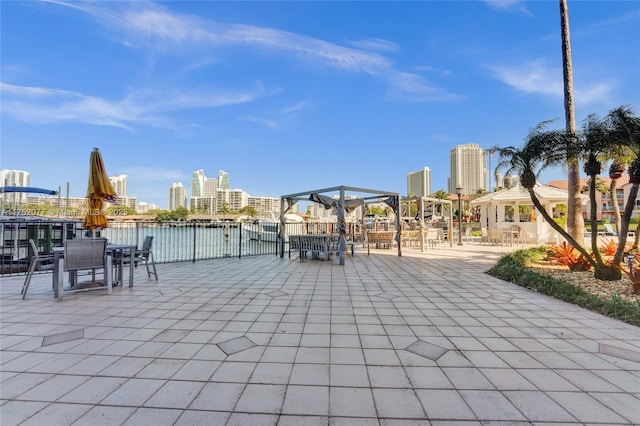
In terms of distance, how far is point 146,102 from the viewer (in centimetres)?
1470

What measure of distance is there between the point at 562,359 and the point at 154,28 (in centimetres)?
1161

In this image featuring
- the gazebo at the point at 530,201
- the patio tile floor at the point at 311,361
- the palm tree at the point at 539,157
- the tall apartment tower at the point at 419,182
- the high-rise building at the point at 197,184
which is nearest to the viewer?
the patio tile floor at the point at 311,361

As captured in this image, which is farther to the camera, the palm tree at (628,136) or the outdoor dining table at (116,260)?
the palm tree at (628,136)

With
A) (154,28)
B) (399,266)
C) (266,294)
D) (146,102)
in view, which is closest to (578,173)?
(399,266)

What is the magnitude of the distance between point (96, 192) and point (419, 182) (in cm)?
5554

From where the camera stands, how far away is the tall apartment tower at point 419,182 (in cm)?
5228

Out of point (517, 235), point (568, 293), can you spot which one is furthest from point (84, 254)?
point (517, 235)

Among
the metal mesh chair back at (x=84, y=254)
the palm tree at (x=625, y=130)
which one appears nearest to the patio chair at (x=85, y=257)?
the metal mesh chair back at (x=84, y=254)

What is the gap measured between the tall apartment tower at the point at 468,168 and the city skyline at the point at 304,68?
13.6 meters

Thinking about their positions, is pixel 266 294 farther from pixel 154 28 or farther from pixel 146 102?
pixel 146 102

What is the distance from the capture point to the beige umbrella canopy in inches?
192

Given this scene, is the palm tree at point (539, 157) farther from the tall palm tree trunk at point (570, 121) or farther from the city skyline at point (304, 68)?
the tall palm tree trunk at point (570, 121)

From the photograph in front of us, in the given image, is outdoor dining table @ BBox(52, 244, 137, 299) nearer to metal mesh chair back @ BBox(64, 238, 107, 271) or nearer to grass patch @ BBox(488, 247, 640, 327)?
metal mesh chair back @ BBox(64, 238, 107, 271)

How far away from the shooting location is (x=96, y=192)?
488 centimetres
